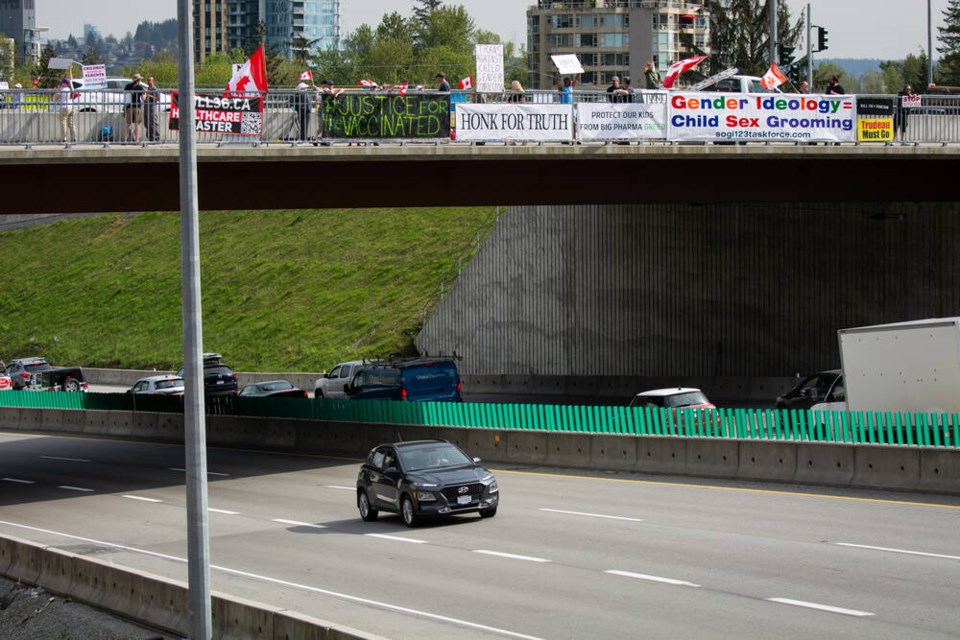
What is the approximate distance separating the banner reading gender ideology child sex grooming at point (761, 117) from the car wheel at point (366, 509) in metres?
13.2

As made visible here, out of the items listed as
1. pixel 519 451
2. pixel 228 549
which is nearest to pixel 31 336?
pixel 519 451

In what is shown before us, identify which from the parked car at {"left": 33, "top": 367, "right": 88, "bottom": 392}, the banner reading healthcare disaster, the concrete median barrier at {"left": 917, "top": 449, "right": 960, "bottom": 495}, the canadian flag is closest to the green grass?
the parked car at {"left": 33, "top": 367, "right": 88, "bottom": 392}

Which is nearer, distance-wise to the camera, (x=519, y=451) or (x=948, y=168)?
(x=519, y=451)

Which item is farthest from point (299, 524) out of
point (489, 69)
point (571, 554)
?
point (489, 69)

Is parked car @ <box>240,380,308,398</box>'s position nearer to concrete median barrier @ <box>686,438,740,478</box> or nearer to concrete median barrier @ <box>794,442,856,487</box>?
concrete median barrier @ <box>686,438,740,478</box>

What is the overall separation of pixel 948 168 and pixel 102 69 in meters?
23.6

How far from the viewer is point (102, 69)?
3294 centimetres

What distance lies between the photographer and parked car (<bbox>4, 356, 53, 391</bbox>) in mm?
61125

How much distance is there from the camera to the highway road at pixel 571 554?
13914mm

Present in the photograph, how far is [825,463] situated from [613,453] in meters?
5.48

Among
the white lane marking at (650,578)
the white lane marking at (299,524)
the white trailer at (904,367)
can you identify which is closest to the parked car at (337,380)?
the white lane marking at (299,524)

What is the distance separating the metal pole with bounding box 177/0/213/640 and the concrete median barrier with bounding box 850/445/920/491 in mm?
14377

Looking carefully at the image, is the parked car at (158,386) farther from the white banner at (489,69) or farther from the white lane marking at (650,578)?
the white lane marking at (650,578)

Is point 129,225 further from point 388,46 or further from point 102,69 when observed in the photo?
point 388,46
